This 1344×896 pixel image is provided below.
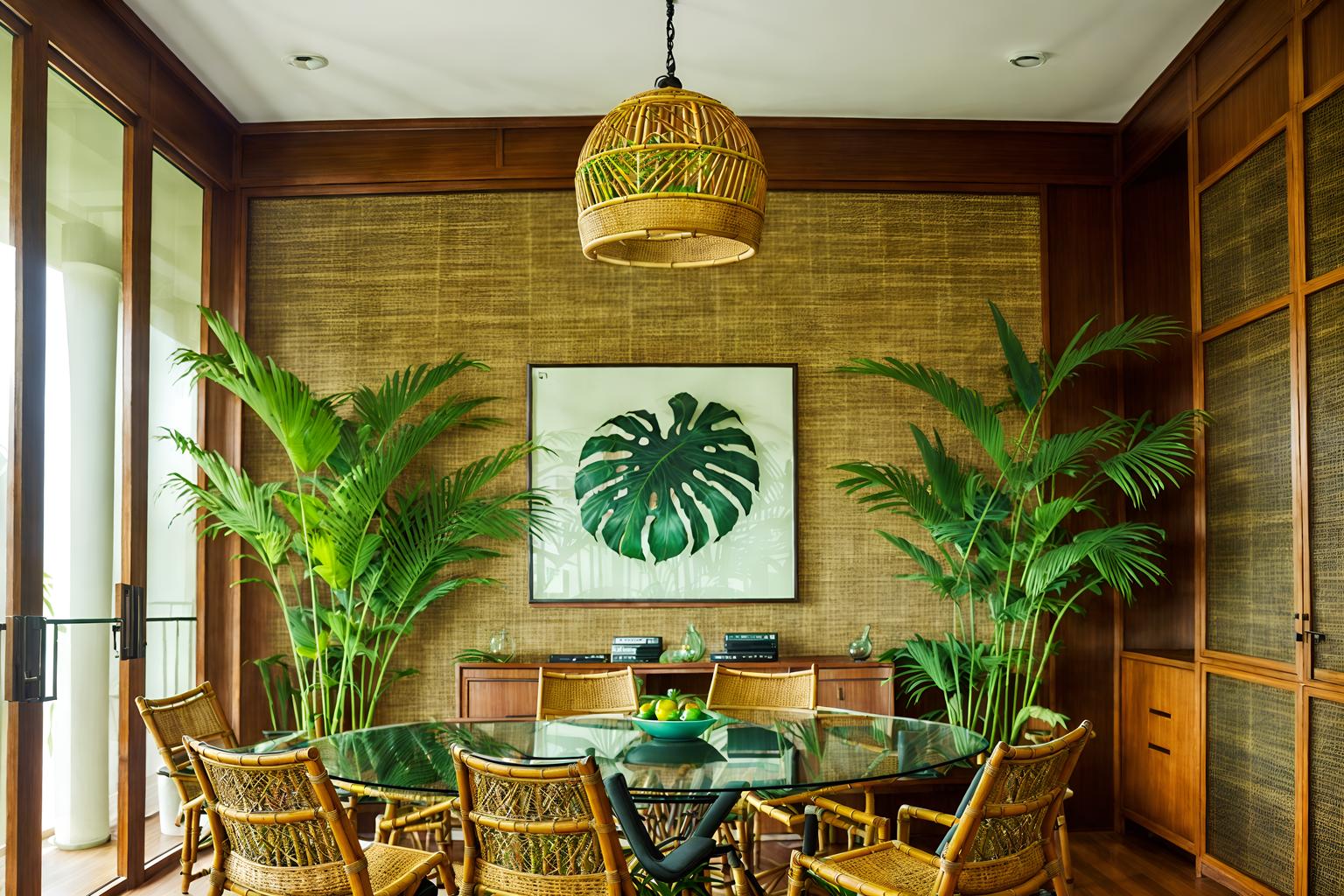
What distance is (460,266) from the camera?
5.56 meters

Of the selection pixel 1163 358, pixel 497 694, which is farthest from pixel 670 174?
pixel 1163 358

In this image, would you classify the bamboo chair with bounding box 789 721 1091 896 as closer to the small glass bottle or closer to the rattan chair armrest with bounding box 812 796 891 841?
the rattan chair armrest with bounding box 812 796 891 841

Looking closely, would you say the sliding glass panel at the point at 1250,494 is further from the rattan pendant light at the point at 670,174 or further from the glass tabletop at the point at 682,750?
the rattan pendant light at the point at 670,174

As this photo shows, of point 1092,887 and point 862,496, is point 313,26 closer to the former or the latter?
point 862,496

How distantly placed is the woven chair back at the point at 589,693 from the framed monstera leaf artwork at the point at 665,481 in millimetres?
986

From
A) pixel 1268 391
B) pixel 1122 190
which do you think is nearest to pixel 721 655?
pixel 1268 391

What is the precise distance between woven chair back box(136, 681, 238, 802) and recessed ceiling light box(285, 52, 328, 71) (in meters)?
2.57

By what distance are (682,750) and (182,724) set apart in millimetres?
1717

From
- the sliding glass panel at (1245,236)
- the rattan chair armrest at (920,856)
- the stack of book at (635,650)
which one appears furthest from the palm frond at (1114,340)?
the rattan chair armrest at (920,856)

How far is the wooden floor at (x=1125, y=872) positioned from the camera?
4.36 m

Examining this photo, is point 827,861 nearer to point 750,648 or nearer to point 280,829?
point 280,829

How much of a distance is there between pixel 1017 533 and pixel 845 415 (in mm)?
975

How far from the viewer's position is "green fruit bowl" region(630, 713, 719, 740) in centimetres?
343

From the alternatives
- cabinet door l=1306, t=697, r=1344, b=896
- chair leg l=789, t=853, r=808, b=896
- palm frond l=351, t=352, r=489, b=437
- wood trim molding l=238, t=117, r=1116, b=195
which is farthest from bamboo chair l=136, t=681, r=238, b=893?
cabinet door l=1306, t=697, r=1344, b=896
